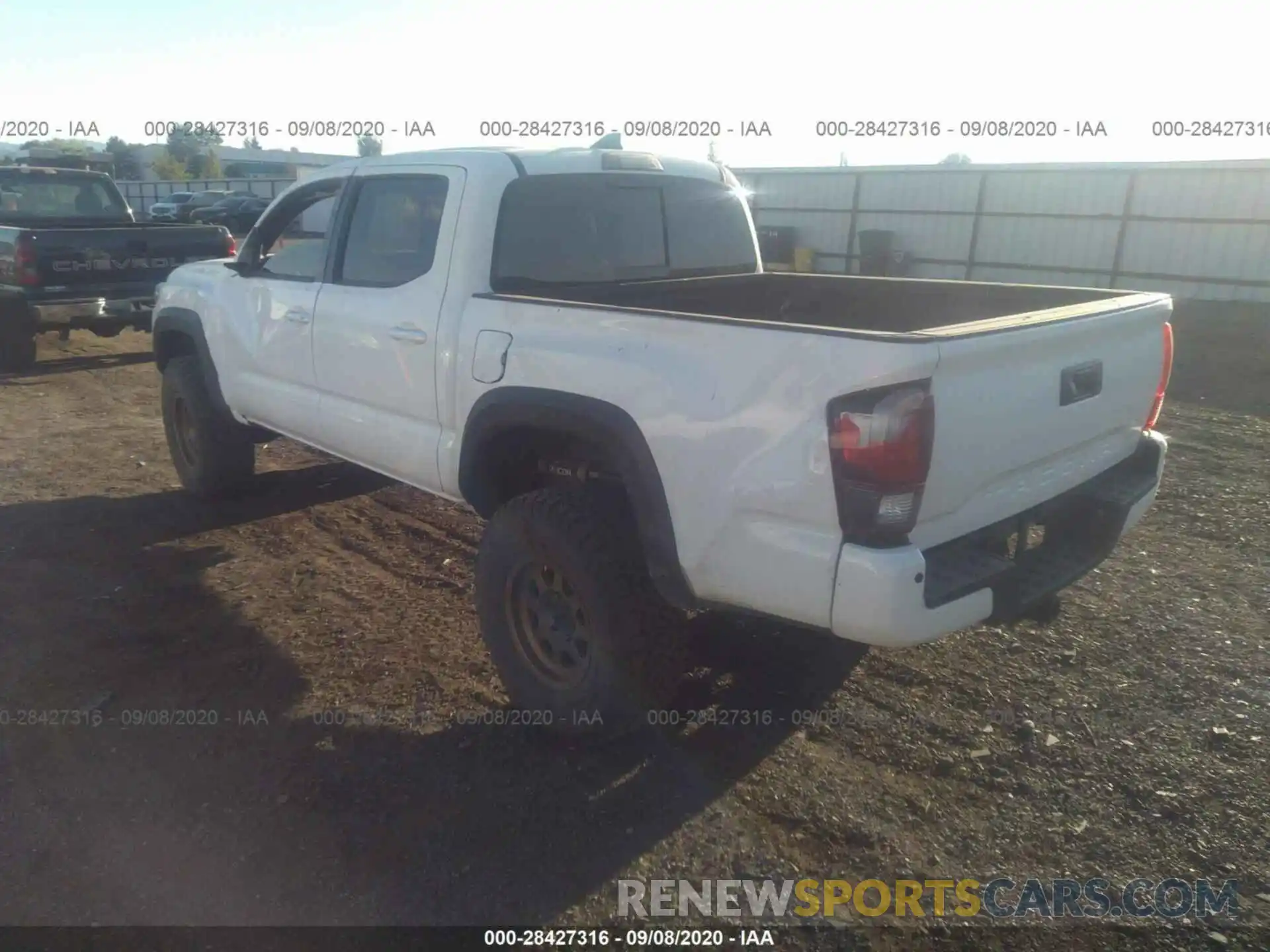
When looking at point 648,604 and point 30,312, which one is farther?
point 30,312

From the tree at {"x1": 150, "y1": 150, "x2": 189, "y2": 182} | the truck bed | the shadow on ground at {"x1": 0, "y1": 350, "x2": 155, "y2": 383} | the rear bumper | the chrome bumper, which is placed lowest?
the shadow on ground at {"x1": 0, "y1": 350, "x2": 155, "y2": 383}

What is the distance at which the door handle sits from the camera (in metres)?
3.85

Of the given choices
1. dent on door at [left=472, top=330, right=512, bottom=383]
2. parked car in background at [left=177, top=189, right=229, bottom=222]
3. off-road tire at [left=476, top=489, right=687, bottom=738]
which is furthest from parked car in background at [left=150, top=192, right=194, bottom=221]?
off-road tire at [left=476, top=489, right=687, bottom=738]

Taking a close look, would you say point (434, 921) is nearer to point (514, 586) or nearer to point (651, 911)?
point (651, 911)

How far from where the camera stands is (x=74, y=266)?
9.62 metres

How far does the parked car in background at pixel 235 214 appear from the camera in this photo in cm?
2989

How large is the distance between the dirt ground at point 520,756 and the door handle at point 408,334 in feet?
4.23

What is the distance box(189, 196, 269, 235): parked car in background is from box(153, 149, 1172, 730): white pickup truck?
27.4 meters

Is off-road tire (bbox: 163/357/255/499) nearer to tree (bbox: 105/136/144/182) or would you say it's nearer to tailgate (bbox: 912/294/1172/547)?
tailgate (bbox: 912/294/1172/547)

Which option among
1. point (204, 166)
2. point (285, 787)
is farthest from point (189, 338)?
point (204, 166)

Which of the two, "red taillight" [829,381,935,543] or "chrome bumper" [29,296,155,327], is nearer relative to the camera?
"red taillight" [829,381,935,543]

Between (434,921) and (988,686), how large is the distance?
7.43 ft

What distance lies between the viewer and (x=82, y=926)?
2.60m

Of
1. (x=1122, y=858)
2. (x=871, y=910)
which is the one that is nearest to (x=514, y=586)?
(x=871, y=910)
